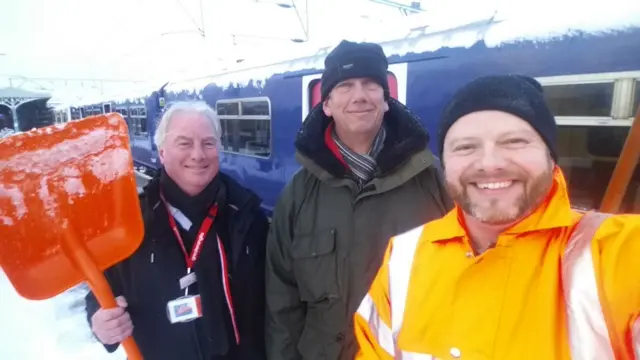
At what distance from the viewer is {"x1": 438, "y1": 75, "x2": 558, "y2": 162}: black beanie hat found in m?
1.02

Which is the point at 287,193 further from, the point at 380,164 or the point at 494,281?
the point at 494,281

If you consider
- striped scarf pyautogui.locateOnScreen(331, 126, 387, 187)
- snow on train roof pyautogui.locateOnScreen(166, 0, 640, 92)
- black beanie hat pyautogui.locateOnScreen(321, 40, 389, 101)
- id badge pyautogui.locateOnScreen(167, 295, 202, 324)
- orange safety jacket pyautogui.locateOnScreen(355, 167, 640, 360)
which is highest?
snow on train roof pyautogui.locateOnScreen(166, 0, 640, 92)

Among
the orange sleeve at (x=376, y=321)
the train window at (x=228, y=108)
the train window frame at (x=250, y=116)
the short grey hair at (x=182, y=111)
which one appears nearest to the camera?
the orange sleeve at (x=376, y=321)

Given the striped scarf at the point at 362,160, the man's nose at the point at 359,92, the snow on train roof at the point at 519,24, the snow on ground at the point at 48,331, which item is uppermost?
the snow on train roof at the point at 519,24

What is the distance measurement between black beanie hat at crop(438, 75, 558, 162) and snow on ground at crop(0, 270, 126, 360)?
319 cm

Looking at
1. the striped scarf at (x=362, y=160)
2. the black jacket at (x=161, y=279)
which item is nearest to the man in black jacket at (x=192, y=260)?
the black jacket at (x=161, y=279)

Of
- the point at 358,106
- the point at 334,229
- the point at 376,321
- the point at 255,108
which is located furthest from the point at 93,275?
the point at 255,108

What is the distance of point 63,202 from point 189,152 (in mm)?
491

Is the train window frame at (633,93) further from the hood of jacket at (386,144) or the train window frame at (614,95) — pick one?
the hood of jacket at (386,144)

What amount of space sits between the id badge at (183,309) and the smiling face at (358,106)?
3.04 ft

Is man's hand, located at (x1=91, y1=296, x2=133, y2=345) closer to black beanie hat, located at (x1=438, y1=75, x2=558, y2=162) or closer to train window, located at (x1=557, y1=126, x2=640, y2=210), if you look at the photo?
black beanie hat, located at (x1=438, y1=75, x2=558, y2=162)

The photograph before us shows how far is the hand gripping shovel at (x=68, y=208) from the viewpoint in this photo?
1.40 metres

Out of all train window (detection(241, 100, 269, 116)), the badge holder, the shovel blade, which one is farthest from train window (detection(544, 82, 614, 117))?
train window (detection(241, 100, 269, 116))

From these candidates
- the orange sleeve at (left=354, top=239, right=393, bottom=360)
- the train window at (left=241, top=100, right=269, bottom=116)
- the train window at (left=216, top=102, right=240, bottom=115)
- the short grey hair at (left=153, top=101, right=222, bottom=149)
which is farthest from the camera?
the train window at (left=216, top=102, right=240, bottom=115)
